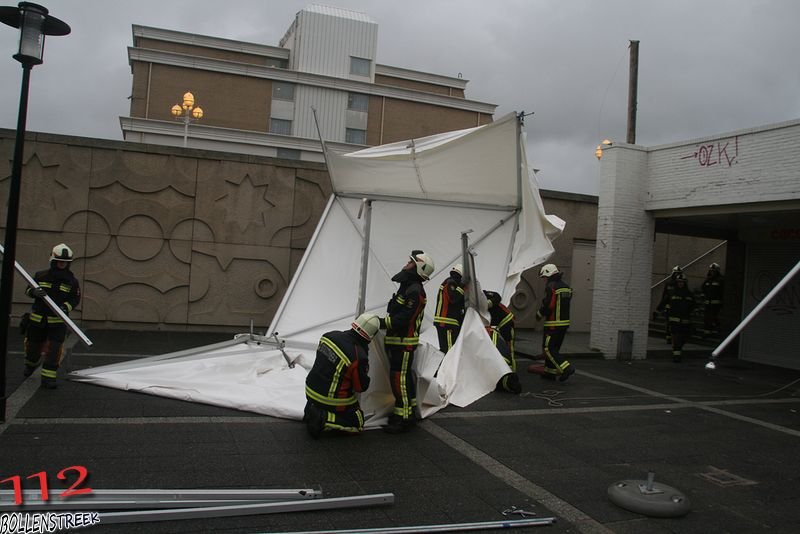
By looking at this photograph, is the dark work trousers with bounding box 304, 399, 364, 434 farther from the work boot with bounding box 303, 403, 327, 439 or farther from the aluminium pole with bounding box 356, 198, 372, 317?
the aluminium pole with bounding box 356, 198, 372, 317

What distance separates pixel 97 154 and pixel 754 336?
552 inches

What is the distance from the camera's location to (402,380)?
6207mm

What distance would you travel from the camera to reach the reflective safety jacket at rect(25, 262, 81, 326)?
22.6 ft

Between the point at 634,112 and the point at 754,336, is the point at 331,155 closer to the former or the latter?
the point at 754,336

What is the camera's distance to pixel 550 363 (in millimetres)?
9242

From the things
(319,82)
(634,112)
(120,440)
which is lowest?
(120,440)

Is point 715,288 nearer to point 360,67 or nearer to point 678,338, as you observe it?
point 678,338

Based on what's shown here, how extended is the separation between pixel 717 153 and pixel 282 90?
102 ft

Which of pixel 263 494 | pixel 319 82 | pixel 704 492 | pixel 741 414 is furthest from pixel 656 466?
pixel 319 82

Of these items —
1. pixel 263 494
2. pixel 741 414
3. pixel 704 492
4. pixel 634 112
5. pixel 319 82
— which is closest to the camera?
pixel 263 494

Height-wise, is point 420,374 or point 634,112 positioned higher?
point 634,112

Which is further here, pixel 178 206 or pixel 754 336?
pixel 754 336

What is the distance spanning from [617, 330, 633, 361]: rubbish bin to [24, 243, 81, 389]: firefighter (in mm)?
9578

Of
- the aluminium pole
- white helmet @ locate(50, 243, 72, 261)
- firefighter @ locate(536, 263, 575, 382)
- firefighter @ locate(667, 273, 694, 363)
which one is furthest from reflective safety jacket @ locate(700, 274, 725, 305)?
white helmet @ locate(50, 243, 72, 261)
